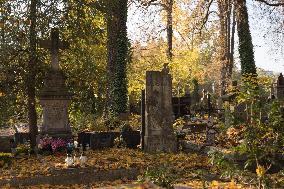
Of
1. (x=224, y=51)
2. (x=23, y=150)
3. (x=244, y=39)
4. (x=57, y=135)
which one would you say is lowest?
(x=23, y=150)

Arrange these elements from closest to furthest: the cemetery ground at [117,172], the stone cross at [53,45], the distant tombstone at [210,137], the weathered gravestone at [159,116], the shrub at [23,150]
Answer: the cemetery ground at [117,172] → the shrub at [23,150] → the distant tombstone at [210,137] → the weathered gravestone at [159,116] → the stone cross at [53,45]

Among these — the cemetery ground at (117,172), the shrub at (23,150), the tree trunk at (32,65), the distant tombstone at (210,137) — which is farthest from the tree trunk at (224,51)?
the shrub at (23,150)

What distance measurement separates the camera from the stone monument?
50.2 feet

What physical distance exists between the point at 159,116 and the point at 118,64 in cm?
707

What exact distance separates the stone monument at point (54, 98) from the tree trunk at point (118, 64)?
5.74 meters

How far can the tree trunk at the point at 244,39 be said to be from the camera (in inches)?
893

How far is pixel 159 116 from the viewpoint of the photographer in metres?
14.8

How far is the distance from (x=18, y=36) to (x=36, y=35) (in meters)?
0.65

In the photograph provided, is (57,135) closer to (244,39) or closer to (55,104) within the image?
(55,104)

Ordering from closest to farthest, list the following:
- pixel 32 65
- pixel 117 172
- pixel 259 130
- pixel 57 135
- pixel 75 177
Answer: pixel 259 130 < pixel 75 177 < pixel 117 172 < pixel 57 135 < pixel 32 65

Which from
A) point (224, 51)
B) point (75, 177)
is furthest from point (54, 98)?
point (224, 51)

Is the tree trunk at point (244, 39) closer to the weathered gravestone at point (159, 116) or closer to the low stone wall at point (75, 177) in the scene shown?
the weathered gravestone at point (159, 116)

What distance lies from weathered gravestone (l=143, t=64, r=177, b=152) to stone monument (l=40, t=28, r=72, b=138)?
289cm

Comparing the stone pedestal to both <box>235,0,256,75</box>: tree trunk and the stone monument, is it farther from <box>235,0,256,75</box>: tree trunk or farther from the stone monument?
<box>235,0,256,75</box>: tree trunk
